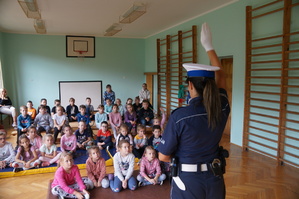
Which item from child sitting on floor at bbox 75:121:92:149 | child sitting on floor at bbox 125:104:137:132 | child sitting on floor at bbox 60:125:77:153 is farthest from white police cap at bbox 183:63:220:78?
child sitting on floor at bbox 125:104:137:132

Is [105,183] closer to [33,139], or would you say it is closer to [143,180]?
[143,180]

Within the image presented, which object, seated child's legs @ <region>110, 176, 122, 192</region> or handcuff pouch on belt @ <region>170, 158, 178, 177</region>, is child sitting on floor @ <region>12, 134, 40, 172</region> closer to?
seated child's legs @ <region>110, 176, 122, 192</region>

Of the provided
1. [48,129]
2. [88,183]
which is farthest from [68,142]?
[88,183]

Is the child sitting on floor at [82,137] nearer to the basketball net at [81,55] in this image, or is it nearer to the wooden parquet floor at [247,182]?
the wooden parquet floor at [247,182]

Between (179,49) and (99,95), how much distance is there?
13.4 ft

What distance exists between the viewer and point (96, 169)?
3.35 meters

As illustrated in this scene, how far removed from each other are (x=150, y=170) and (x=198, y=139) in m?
2.16

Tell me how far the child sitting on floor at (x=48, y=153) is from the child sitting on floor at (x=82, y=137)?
2.46ft

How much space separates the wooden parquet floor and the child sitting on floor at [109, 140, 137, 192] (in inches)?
29.2

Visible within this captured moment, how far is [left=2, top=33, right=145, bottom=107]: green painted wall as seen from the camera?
8.66 m

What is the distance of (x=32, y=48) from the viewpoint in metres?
8.80

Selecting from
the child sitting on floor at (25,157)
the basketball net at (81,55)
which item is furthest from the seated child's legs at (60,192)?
the basketball net at (81,55)

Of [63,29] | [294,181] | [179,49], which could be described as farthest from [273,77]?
[63,29]

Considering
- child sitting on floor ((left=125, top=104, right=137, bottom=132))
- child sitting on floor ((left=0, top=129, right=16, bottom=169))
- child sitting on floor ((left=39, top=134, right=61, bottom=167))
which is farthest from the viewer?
child sitting on floor ((left=125, top=104, right=137, bottom=132))
